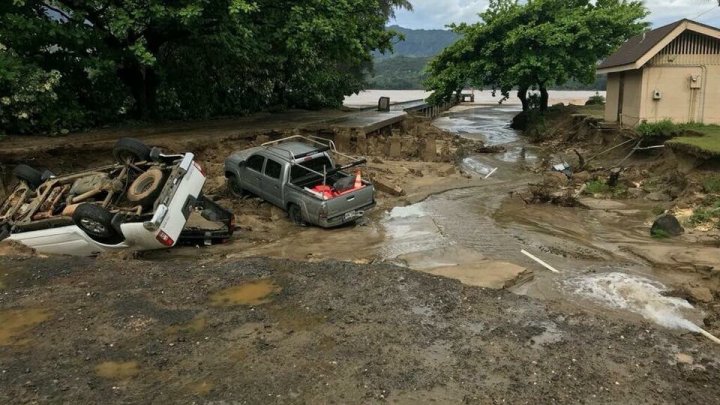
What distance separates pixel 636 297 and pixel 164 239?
7.16m

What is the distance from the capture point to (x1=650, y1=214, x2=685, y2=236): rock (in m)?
11.8

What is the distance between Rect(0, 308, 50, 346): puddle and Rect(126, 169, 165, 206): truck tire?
2977 mm

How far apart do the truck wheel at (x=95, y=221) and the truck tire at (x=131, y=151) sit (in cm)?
217

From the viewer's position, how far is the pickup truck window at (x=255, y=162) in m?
13.3

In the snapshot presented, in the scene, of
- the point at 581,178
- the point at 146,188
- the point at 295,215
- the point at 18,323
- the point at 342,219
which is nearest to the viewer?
the point at 18,323

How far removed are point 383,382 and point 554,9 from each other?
30185mm

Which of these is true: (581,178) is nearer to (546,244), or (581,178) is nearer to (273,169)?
(546,244)

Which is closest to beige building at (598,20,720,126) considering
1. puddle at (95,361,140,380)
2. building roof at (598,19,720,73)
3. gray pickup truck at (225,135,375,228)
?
building roof at (598,19,720,73)

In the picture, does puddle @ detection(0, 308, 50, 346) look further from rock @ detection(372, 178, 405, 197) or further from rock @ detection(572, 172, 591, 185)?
rock @ detection(572, 172, 591, 185)

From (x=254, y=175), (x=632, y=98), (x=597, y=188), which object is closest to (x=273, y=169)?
(x=254, y=175)

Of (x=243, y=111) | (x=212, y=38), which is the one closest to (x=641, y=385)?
(x=212, y=38)

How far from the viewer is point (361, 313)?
6707 mm

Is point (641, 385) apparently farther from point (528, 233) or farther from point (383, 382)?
point (528, 233)

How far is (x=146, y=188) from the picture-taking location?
989 cm
